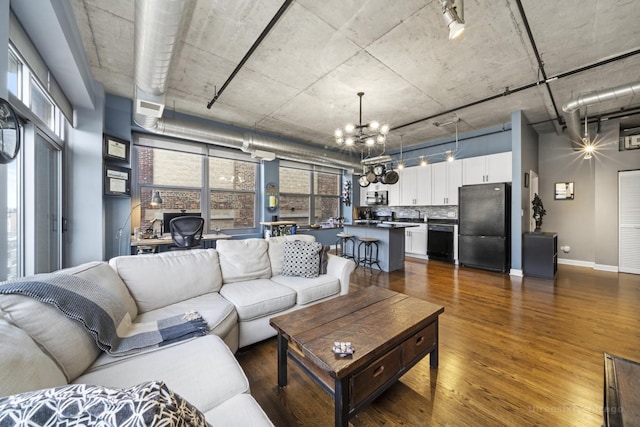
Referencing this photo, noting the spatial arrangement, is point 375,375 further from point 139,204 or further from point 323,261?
point 139,204

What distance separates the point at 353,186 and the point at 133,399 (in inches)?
291

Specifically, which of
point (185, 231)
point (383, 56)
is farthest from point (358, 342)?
point (185, 231)

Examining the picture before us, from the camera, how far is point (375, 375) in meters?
1.40

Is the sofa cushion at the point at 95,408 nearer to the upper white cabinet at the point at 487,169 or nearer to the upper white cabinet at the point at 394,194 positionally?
the upper white cabinet at the point at 487,169

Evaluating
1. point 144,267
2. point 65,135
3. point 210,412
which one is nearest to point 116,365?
point 210,412

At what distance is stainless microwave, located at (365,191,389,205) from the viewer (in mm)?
7129

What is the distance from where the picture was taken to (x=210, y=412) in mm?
984

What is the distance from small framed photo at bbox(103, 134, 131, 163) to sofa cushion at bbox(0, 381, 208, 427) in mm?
4132

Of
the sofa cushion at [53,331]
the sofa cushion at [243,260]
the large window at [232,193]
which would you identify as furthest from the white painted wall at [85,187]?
the sofa cushion at [53,331]

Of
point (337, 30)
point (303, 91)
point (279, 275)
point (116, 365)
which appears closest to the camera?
point (116, 365)

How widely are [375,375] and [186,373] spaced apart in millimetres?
1004

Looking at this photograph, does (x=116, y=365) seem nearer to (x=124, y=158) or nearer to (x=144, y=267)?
(x=144, y=267)

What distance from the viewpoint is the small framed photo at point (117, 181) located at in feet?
11.7

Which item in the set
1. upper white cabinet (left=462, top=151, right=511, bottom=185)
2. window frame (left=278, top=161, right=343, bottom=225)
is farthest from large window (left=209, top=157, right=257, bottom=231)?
upper white cabinet (left=462, top=151, right=511, bottom=185)
